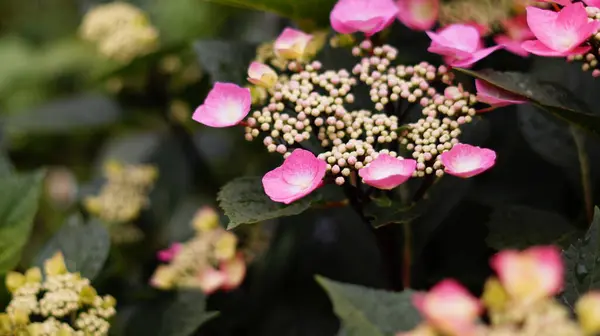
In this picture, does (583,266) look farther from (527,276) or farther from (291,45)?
(291,45)

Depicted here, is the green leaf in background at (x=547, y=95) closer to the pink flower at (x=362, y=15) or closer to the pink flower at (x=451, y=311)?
the pink flower at (x=362, y=15)

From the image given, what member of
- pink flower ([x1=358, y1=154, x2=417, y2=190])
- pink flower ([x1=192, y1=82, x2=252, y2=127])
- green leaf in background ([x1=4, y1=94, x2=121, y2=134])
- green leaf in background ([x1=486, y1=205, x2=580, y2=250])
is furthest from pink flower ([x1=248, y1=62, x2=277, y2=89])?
green leaf in background ([x1=4, y1=94, x2=121, y2=134])

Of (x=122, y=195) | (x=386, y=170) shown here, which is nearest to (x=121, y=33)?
(x=122, y=195)

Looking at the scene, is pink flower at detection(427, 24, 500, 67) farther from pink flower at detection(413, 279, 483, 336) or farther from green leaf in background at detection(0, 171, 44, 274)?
green leaf in background at detection(0, 171, 44, 274)

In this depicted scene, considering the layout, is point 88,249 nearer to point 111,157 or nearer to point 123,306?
point 123,306

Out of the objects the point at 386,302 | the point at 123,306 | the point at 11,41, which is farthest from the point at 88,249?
the point at 11,41
